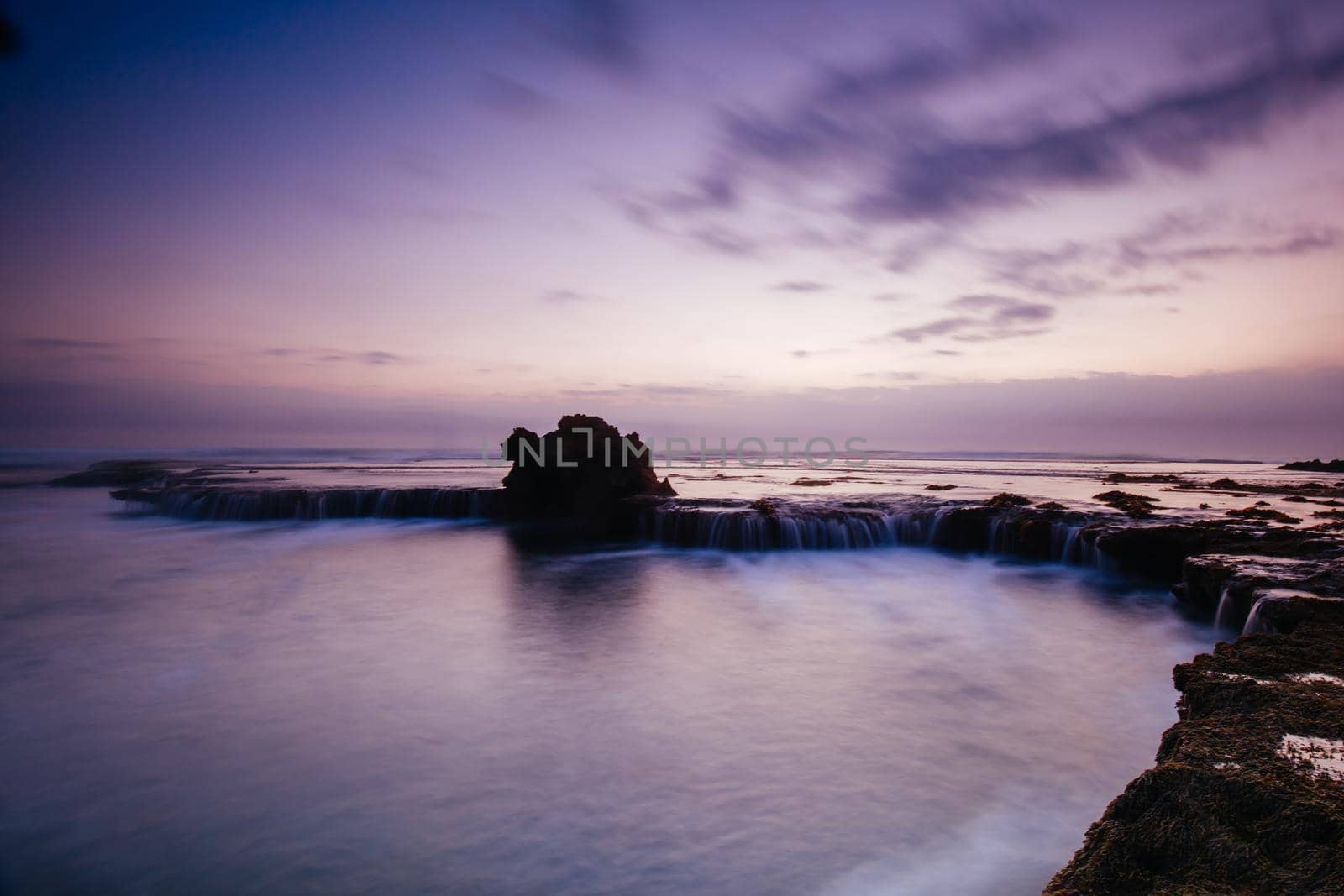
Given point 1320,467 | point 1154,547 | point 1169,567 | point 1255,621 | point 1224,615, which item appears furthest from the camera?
point 1320,467

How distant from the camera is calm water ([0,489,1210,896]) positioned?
13.1 feet

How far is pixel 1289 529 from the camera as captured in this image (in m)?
10.4

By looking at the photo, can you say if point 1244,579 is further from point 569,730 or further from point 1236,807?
point 569,730

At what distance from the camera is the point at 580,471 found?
19.6 metres

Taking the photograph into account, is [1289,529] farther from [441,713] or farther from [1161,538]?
[441,713]

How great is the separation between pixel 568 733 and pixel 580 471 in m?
14.0

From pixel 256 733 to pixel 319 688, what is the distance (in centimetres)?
109

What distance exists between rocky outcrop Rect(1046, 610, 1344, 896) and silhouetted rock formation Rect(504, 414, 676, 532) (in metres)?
15.6

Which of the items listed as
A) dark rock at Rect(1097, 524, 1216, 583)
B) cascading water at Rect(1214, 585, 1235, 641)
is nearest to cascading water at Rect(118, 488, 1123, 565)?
dark rock at Rect(1097, 524, 1216, 583)

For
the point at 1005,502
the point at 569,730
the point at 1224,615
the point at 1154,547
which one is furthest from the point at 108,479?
the point at 1224,615

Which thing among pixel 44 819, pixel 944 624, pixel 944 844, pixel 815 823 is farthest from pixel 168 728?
pixel 944 624

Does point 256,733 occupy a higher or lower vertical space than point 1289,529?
lower

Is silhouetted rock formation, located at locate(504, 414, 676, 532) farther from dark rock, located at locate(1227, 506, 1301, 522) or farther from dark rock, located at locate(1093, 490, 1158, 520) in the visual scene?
dark rock, located at locate(1227, 506, 1301, 522)

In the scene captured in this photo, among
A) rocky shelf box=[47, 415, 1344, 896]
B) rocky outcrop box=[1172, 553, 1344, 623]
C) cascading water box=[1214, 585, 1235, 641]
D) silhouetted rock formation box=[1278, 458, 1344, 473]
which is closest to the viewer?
rocky shelf box=[47, 415, 1344, 896]
